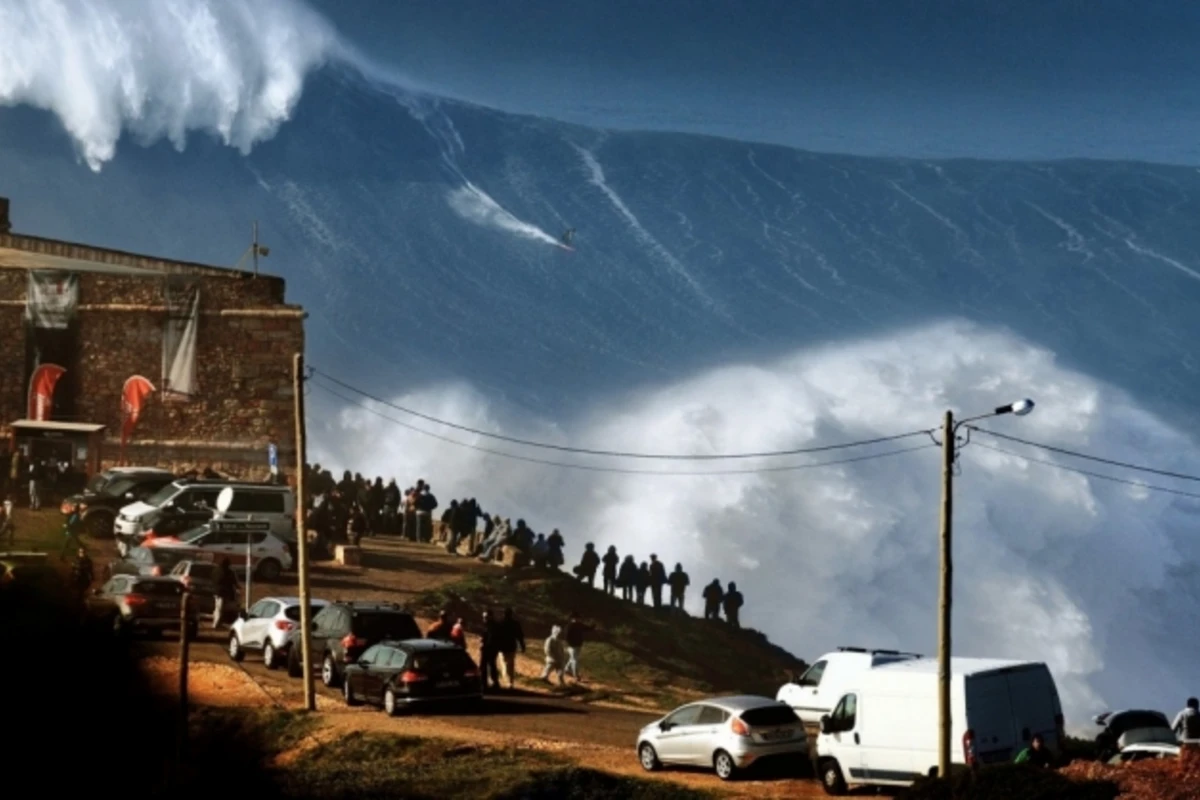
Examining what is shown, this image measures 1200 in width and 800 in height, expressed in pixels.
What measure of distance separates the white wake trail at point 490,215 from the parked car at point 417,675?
14161cm

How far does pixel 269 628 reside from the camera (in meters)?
34.7

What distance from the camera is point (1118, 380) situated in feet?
508

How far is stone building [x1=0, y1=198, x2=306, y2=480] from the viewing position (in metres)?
55.2

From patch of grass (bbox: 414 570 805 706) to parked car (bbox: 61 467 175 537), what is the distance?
8.37 meters

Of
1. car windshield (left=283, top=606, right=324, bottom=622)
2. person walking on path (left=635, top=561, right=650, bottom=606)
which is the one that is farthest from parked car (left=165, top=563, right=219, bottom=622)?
person walking on path (left=635, top=561, right=650, bottom=606)

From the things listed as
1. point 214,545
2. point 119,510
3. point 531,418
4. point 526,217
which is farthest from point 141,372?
point 526,217

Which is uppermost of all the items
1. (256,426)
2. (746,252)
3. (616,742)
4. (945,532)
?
(746,252)

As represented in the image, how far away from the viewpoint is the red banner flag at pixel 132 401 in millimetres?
54906

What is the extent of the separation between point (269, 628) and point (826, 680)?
34.9 ft

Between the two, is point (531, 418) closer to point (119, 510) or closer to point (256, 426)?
point (256, 426)

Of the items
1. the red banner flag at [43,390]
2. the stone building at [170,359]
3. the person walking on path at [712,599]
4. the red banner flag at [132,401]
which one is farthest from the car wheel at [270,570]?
the red banner flag at [43,390]

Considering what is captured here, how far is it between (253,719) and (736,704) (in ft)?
31.0

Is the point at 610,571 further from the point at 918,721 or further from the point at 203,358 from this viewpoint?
the point at 918,721

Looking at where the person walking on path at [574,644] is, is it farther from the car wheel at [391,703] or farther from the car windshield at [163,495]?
the car windshield at [163,495]
